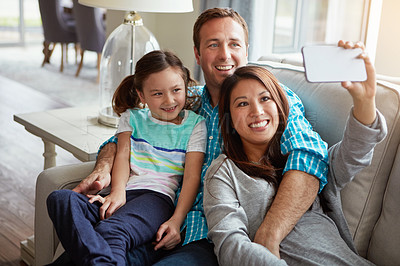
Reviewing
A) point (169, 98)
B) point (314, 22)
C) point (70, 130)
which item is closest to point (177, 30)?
point (314, 22)

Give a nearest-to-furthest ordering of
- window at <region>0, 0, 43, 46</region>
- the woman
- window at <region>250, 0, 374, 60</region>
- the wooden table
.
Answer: the woman → the wooden table → window at <region>250, 0, 374, 60</region> → window at <region>0, 0, 43, 46</region>

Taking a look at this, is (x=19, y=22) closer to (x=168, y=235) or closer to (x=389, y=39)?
(x=389, y=39)

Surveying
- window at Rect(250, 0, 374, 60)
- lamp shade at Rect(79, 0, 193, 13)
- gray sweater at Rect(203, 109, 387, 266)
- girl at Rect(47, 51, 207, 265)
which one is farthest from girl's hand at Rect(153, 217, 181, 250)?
window at Rect(250, 0, 374, 60)

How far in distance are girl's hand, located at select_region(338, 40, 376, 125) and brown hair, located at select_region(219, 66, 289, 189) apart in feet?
0.84

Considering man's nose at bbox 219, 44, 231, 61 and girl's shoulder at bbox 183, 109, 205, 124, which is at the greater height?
man's nose at bbox 219, 44, 231, 61

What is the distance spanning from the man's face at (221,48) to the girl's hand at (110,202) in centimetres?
48

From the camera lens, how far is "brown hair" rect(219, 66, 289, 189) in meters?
1.37

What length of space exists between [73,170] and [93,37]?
3.85 meters

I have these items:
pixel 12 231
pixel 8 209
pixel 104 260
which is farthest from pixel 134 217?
pixel 8 209

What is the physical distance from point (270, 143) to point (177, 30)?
2.27m

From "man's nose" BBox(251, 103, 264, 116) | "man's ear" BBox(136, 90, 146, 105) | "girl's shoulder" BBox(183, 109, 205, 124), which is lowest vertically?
"girl's shoulder" BBox(183, 109, 205, 124)

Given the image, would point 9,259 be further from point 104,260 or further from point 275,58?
point 275,58

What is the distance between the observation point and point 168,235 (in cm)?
140

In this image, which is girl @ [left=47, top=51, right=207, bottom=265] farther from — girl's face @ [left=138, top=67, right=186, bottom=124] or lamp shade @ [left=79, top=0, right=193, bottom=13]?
lamp shade @ [left=79, top=0, right=193, bottom=13]
